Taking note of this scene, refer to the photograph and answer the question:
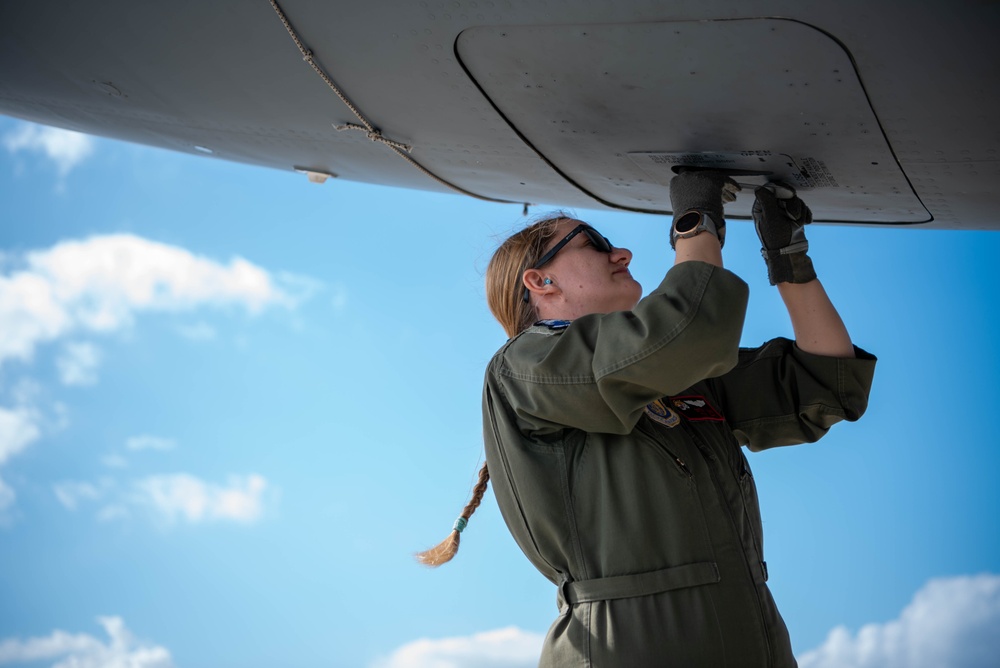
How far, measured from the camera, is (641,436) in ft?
5.47

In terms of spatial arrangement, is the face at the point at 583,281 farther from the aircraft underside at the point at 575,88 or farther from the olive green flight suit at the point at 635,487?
the aircraft underside at the point at 575,88

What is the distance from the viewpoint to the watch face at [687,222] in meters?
1.76

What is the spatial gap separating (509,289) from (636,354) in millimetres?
550

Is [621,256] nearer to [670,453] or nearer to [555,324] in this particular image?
[555,324]

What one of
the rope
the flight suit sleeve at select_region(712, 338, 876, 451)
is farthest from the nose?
the rope

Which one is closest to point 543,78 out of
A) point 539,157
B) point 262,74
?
point 539,157

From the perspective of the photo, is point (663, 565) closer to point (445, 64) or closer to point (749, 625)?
point (749, 625)

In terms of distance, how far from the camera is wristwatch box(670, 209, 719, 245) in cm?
174

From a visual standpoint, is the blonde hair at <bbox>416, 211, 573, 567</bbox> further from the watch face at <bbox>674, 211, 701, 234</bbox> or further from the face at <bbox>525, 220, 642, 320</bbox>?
the watch face at <bbox>674, 211, 701, 234</bbox>

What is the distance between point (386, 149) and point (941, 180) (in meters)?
1.38

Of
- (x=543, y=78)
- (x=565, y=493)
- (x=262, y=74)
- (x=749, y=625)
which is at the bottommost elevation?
(x=749, y=625)

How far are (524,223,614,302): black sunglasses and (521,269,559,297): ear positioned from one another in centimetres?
2

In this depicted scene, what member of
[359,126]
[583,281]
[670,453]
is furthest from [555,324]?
[359,126]

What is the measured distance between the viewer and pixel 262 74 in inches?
86.5
